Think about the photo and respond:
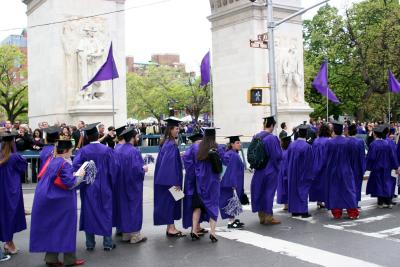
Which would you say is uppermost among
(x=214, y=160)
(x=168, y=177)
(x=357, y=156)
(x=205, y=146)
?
(x=205, y=146)

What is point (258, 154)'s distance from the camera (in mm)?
9383

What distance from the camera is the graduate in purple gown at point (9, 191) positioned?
7727 millimetres

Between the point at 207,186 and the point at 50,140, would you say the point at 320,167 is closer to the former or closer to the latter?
the point at 207,186

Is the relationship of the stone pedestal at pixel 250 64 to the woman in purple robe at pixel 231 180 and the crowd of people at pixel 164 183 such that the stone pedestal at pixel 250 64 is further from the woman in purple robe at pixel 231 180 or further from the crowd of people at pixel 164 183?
the woman in purple robe at pixel 231 180

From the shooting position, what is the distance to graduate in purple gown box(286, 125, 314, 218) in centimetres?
1009

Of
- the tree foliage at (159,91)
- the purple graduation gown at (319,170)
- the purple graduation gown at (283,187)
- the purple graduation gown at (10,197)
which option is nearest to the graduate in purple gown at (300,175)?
the purple graduation gown at (319,170)

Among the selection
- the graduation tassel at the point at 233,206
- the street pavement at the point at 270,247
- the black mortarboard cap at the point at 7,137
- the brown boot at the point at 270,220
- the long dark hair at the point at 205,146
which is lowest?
the street pavement at the point at 270,247

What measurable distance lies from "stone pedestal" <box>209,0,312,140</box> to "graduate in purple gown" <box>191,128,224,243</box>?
50.5 ft

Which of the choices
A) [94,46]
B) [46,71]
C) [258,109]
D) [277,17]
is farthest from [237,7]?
[46,71]

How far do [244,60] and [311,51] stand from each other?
25.8 metres

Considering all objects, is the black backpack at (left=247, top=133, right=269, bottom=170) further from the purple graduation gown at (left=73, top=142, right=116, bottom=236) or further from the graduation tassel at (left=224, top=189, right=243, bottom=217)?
the purple graduation gown at (left=73, top=142, right=116, bottom=236)

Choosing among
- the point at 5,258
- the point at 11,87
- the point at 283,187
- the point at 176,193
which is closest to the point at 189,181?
the point at 176,193

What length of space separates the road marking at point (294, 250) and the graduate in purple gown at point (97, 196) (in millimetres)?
2161

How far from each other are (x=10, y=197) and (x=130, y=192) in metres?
1.89
